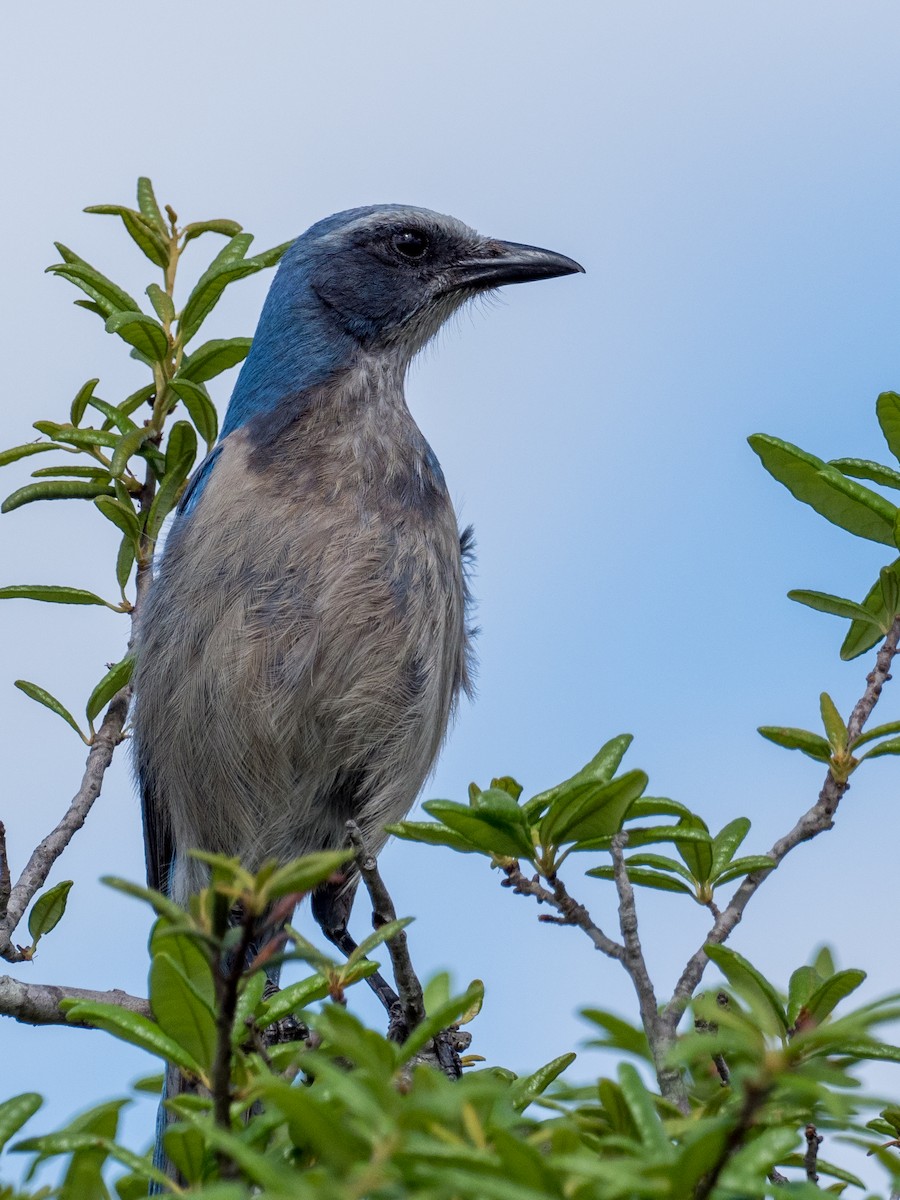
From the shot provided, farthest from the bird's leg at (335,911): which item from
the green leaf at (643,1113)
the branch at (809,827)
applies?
the green leaf at (643,1113)

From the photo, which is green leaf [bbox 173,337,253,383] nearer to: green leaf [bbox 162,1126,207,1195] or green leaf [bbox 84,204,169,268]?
green leaf [bbox 84,204,169,268]

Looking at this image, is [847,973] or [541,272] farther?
[541,272]

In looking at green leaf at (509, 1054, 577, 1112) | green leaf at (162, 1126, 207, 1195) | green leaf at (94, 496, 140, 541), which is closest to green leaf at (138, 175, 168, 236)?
green leaf at (94, 496, 140, 541)

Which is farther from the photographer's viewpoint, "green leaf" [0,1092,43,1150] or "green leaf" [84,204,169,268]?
"green leaf" [84,204,169,268]

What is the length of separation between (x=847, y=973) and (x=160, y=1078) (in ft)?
3.94

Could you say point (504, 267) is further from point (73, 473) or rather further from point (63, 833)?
point (63, 833)

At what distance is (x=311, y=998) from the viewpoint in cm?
220

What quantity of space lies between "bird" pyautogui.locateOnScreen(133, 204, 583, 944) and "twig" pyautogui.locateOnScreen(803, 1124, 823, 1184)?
2.25m

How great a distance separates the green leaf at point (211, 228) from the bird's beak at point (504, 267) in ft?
3.92

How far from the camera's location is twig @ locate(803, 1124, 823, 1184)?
7.14ft

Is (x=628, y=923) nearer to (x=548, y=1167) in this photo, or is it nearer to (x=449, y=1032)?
(x=548, y=1167)

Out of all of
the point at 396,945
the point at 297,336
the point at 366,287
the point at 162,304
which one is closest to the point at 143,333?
the point at 162,304

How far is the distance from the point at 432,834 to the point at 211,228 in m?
2.95

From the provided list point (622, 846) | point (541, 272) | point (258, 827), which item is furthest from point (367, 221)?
point (622, 846)
